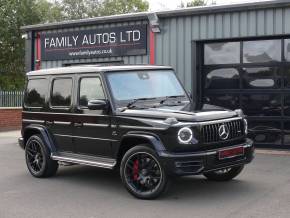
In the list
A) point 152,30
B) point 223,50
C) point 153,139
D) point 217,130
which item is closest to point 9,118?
point 152,30

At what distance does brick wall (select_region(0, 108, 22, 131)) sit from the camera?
20000 mm

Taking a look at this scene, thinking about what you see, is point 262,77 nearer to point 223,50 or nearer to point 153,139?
point 223,50

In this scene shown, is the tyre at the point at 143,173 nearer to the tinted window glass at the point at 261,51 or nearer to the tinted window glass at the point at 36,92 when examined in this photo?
the tinted window glass at the point at 36,92

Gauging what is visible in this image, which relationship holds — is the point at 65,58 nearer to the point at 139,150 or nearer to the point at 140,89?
the point at 140,89

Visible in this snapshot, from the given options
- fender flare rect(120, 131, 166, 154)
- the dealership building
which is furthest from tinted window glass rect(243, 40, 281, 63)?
fender flare rect(120, 131, 166, 154)

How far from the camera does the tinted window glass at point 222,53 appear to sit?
1308cm

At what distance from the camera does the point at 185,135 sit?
7.10 metres

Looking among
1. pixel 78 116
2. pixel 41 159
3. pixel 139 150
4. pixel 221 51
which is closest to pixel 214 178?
pixel 139 150

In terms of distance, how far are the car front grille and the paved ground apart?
0.83 m

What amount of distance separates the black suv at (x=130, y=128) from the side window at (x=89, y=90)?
0.02m

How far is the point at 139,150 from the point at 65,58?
9.23 m

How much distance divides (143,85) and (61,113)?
4.99 feet

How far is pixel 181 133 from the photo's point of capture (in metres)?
7.09

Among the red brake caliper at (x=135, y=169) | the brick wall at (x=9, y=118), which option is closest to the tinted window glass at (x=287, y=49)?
the red brake caliper at (x=135, y=169)
